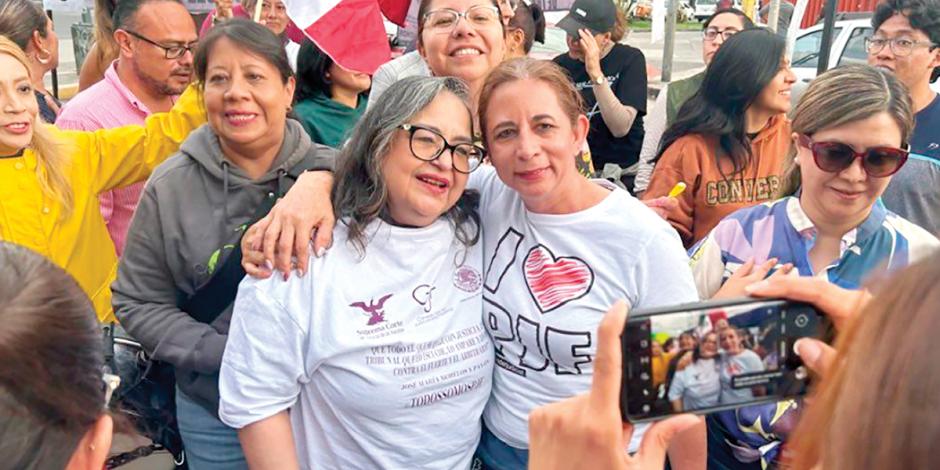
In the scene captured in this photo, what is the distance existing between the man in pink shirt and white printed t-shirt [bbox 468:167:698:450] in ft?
6.00

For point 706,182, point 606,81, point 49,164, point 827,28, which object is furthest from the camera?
point 827,28

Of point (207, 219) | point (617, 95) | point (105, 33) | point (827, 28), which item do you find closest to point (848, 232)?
point (207, 219)

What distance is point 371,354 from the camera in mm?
1886

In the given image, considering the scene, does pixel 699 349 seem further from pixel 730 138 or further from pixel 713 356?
pixel 730 138

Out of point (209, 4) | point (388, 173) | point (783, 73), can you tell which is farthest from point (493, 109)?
point (209, 4)

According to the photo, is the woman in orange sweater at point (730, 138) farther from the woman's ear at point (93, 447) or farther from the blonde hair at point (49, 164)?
the woman's ear at point (93, 447)

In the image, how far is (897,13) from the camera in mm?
3867

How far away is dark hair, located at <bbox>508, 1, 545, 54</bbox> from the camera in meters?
4.68

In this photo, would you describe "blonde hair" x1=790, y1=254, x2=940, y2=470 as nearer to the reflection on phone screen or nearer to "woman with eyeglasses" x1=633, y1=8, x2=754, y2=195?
the reflection on phone screen

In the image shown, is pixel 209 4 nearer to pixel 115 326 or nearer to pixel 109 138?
pixel 109 138

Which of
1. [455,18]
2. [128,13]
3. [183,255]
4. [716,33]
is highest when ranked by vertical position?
[128,13]

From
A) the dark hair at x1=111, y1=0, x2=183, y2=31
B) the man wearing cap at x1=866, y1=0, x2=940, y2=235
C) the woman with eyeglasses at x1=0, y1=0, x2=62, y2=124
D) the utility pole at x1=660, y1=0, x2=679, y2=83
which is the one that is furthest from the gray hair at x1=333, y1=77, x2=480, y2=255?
the utility pole at x1=660, y1=0, x2=679, y2=83

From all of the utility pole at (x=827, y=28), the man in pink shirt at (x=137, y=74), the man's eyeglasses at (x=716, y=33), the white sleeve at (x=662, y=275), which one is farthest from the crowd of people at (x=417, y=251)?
the utility pole at (x=827, y=28)

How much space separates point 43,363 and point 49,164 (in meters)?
1.78
